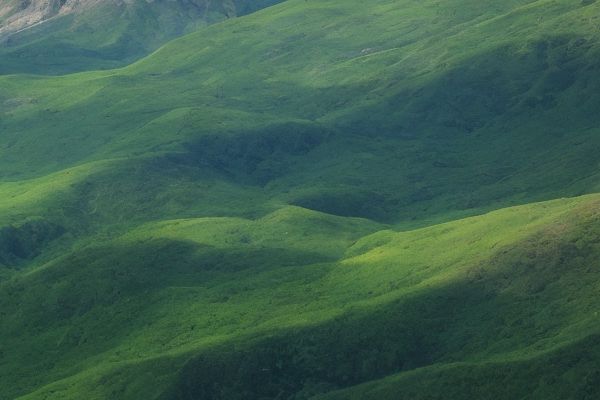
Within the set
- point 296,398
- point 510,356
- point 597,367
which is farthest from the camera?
point 296,398

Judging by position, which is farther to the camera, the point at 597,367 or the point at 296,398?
the point at 296,398

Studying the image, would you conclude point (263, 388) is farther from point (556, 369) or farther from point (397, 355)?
point (556, 369)

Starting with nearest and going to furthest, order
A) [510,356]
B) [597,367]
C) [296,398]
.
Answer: [597,367], [510,356], [296,398]

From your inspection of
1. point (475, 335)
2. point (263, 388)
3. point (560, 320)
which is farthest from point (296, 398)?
point (560, 320)

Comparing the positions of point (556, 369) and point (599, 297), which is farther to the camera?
point (599, 297)

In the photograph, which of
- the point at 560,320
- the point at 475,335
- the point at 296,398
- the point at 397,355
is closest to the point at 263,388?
the point at 296,398

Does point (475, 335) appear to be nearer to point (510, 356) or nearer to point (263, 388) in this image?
point (510, 356)

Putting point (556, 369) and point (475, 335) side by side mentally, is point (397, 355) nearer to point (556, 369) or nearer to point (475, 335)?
point (475, 335)

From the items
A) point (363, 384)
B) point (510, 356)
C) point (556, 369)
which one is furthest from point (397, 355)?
point (556, 369)
